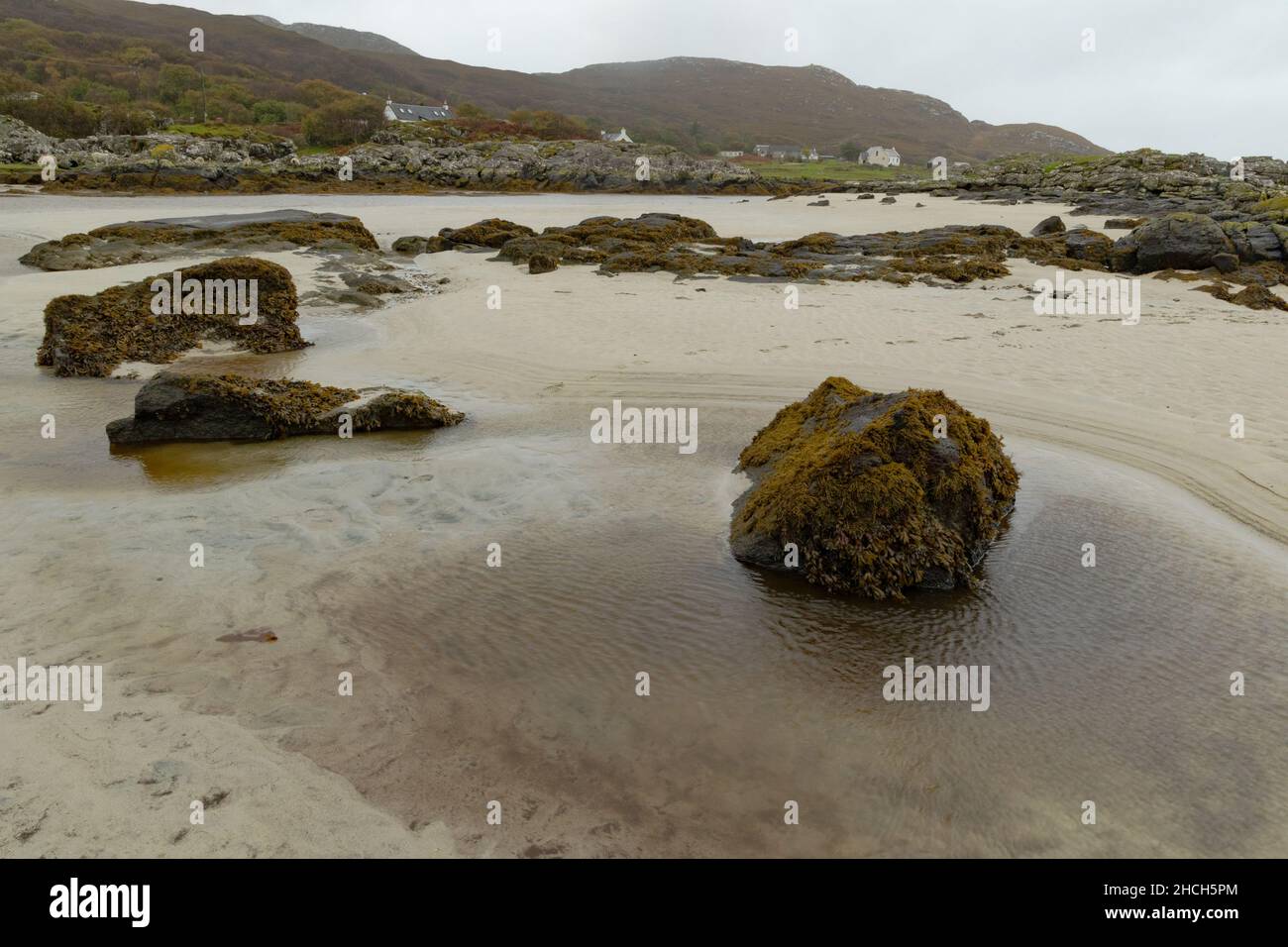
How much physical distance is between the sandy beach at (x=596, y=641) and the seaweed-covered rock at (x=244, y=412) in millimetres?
333

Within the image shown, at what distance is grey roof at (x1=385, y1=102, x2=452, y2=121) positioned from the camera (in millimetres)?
86938

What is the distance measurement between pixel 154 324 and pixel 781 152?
121 m

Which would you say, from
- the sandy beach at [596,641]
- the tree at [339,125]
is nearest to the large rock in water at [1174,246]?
the sandy beach at [596,641]

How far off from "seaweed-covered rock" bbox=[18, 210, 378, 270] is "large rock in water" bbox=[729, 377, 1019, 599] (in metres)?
18.9

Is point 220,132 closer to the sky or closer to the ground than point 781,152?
closer to the ground

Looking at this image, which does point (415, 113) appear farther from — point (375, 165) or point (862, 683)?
point (862, 683)

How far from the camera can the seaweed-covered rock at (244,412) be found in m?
8.77

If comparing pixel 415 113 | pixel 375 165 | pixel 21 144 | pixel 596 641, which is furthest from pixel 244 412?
pixel 415 113

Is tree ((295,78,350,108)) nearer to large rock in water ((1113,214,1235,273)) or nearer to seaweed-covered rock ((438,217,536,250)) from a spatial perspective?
seaweed-covered rock ((438,217,536,250))

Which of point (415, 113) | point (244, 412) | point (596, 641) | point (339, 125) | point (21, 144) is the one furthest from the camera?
point (415, 113)

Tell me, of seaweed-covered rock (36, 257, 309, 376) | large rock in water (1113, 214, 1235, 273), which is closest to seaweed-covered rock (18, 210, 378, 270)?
seaweed-covered rock (36, 257, 309, 376)

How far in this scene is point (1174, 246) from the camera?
67.3ft
